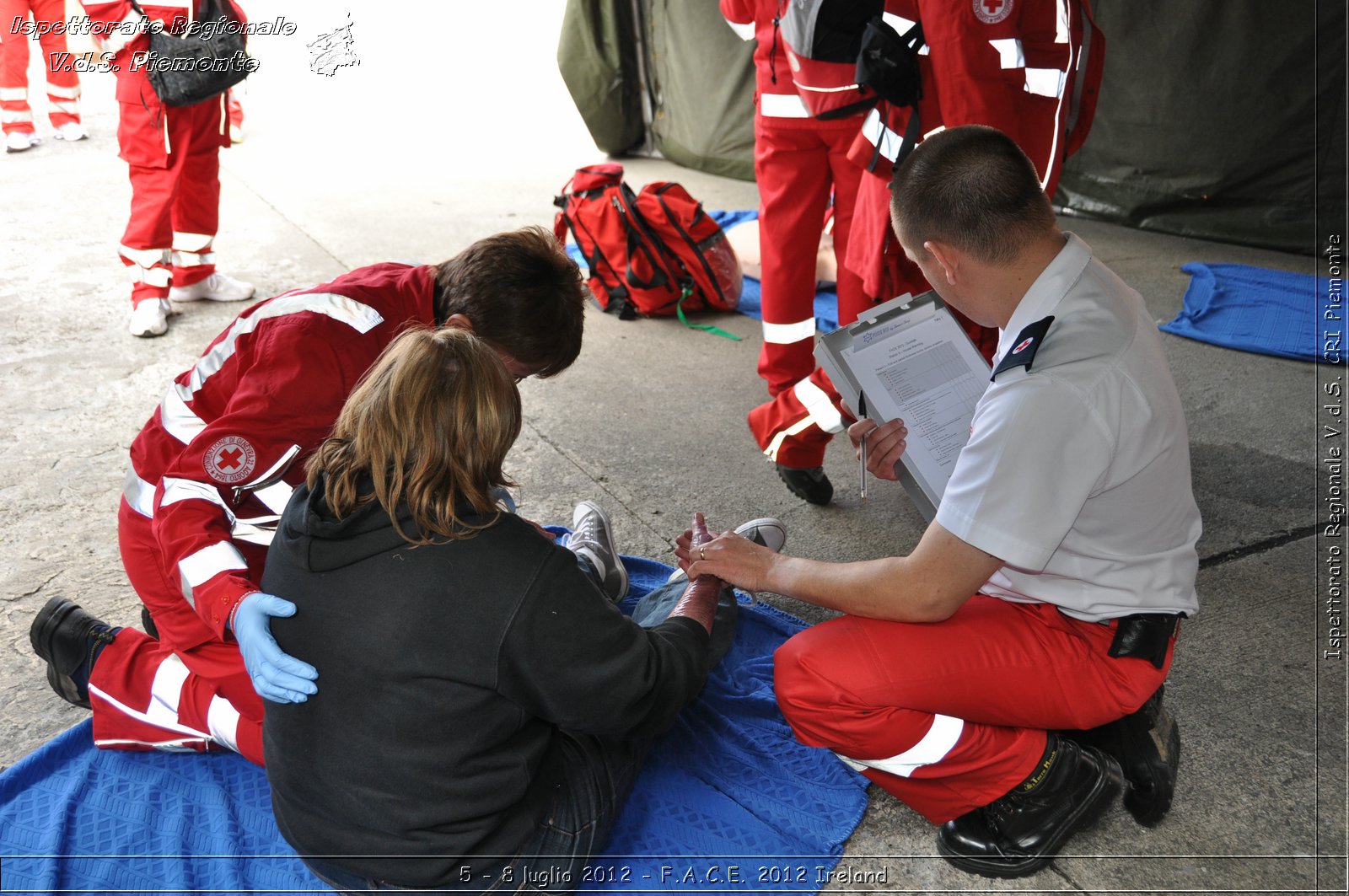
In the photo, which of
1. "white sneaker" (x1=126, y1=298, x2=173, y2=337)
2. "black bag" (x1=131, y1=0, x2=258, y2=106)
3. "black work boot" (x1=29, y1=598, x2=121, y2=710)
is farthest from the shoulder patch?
"white sneaker" (x1=126, y1=298, x2=173, y2=337)

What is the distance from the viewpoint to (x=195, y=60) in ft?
13.7

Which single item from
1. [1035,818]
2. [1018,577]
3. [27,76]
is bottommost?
[27,76]

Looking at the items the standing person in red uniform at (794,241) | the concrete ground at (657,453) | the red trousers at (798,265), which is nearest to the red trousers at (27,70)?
the concrete ground at (657,453)

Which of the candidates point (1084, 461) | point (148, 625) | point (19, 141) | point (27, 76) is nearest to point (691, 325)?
point (148, 625)

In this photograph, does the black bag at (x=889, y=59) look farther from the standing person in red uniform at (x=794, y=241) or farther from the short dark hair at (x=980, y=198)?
the short dark hair at (x=980, y=198)

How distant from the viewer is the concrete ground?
2.08m

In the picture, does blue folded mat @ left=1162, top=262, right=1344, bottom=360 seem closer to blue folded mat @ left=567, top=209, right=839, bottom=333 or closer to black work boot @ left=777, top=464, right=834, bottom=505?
blue folded mat @ left=567, top=209, right=839, bottom=333

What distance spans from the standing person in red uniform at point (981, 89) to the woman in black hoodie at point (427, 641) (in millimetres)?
1620

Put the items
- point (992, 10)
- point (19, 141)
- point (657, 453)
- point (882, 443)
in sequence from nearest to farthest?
1. point (882, 443)
2. point (992, 10)
3. point (657, 453)
4. point (19, 141)

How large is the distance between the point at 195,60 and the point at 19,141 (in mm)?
4523

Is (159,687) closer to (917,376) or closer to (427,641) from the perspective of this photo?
(427,641)

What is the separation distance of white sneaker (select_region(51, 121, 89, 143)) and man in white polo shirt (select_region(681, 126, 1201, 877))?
7893mm

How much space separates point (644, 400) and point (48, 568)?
203 cm

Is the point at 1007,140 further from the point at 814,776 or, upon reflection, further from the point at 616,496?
the point at 616,496
